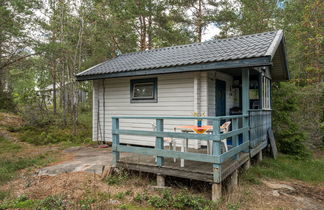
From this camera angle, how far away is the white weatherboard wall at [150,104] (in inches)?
232

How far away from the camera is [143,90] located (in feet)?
22.6

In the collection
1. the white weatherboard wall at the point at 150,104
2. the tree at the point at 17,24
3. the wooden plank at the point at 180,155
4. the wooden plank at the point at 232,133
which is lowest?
the wooden plank at the point at 180,155

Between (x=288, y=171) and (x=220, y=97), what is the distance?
8.99 ft

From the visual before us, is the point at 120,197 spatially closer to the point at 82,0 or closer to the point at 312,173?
the point at 312,173

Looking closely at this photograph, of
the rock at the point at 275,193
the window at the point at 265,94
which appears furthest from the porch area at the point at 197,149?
the window at the point at 265,94

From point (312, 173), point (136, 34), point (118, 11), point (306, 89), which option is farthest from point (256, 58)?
point (136, 34)

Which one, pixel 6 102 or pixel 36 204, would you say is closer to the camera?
pixel 36 204

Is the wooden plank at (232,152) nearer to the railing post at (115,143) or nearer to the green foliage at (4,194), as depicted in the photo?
the railing post at (115,143)

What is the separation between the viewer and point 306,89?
949 cm

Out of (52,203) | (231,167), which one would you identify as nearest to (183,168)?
(231,167)

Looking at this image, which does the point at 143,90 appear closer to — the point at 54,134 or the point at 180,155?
the point at 180,155

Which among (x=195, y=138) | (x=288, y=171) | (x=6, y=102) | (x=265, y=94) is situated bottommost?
(x=288, y=171)

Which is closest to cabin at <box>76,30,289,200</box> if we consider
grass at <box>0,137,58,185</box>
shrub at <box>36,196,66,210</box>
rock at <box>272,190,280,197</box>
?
rock at <box>272,190,280,197</box>

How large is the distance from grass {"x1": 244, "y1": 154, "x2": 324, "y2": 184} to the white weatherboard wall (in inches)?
62.5
